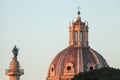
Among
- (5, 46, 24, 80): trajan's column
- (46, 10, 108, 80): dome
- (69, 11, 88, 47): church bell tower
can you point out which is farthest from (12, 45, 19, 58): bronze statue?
(69, 11, 88, 47): church bell tower

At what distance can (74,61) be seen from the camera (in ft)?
503

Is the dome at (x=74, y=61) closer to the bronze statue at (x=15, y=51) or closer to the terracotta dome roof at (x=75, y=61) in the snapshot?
the terracotta dome roof at (x=75, y=61)

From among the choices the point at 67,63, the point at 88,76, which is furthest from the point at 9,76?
the point at 67,63

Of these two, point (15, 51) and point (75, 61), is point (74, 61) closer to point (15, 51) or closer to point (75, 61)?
point (75, 61)

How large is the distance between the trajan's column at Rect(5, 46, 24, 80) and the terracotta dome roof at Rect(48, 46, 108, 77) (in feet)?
102

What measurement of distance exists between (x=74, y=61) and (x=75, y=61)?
0.21m

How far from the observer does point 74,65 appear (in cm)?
15338

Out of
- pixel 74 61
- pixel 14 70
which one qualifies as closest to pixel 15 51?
pixel 14 70

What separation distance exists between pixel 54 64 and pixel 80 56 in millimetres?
4835

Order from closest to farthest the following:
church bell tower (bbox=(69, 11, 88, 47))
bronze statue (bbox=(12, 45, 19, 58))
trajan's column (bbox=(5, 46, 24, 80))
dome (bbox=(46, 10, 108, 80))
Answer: trajan's column (bbox=(5, 46, 24, 80))
bronze statue (bbox=(12, 45, 19, 58))
dome (bbox=(46, 10, 108, 80))
church bell tower (bbox=(69, 11, 88, 47))

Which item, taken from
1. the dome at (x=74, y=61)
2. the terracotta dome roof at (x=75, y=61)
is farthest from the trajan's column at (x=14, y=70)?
the terracotta dome roof at (x=75, y=61)

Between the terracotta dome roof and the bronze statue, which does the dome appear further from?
the bronze statue

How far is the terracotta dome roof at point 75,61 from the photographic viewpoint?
153m

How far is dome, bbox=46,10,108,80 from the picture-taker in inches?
6019
